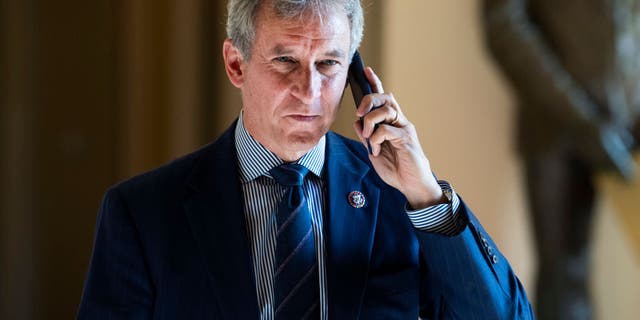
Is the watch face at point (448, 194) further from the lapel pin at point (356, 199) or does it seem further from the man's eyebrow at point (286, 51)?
the man's eyebrow at point (286, 51)

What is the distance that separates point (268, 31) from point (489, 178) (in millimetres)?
1685

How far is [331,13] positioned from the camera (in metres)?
1.46

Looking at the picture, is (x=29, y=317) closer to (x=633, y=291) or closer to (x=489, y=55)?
(x=489, y=55)

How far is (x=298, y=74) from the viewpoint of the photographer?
57.3 inches

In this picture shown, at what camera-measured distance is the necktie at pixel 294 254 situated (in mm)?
1447

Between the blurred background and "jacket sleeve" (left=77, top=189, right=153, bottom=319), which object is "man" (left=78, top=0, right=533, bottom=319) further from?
the blurred background

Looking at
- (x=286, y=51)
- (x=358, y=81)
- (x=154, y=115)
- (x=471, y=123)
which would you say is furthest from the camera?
(x=154, y=115)

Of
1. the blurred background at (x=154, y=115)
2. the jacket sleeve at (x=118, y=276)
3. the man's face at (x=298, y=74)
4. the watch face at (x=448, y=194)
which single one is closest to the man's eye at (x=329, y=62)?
the man's face at (x=298, y=74)

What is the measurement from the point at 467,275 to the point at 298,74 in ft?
1.24

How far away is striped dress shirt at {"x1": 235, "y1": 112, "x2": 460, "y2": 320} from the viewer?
57.8 inches

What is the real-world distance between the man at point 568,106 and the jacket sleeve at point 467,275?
137cm

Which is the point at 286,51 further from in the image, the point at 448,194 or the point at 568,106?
the point at 568,106

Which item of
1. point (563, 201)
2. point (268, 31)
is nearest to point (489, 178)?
point (563, 201)

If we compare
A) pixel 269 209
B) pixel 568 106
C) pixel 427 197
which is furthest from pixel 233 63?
pixel 568 106
